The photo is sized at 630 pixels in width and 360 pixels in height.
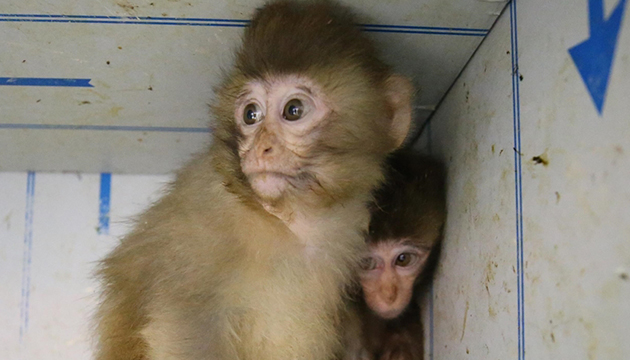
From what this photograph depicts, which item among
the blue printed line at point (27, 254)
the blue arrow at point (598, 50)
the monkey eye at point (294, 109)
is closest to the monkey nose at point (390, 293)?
the monkey eye at point (294, 109)

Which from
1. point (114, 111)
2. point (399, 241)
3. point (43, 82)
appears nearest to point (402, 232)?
point (399, 241)

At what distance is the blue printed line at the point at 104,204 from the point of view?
125 inches

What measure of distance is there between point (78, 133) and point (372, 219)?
1431 millimetres

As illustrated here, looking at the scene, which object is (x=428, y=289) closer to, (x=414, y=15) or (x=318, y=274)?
(x=318, y=274)

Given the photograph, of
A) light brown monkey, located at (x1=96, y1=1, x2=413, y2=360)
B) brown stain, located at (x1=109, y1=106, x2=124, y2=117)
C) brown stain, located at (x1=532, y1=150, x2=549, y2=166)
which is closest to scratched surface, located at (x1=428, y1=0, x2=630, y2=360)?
brown stain, located at (x1=532, y1=150, x2=549, y2=166)

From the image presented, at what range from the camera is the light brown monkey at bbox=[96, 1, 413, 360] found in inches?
73.2

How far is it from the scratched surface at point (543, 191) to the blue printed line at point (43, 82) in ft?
4.83

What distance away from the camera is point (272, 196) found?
1781mm

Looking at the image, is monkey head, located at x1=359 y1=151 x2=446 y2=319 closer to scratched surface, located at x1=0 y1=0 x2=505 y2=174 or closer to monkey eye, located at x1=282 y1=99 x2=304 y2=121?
scratched surface, located at x1=0 y1=0 x2=505 y2=174

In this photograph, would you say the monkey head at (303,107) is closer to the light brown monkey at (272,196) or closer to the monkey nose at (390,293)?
the light brown monkey at (272,196)

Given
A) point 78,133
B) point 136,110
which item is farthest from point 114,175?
point 136,110

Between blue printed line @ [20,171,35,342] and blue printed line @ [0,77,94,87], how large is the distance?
1035 mm

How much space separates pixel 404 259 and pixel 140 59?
51.9 inches

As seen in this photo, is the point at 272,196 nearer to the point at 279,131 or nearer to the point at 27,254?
the point at 279,131
